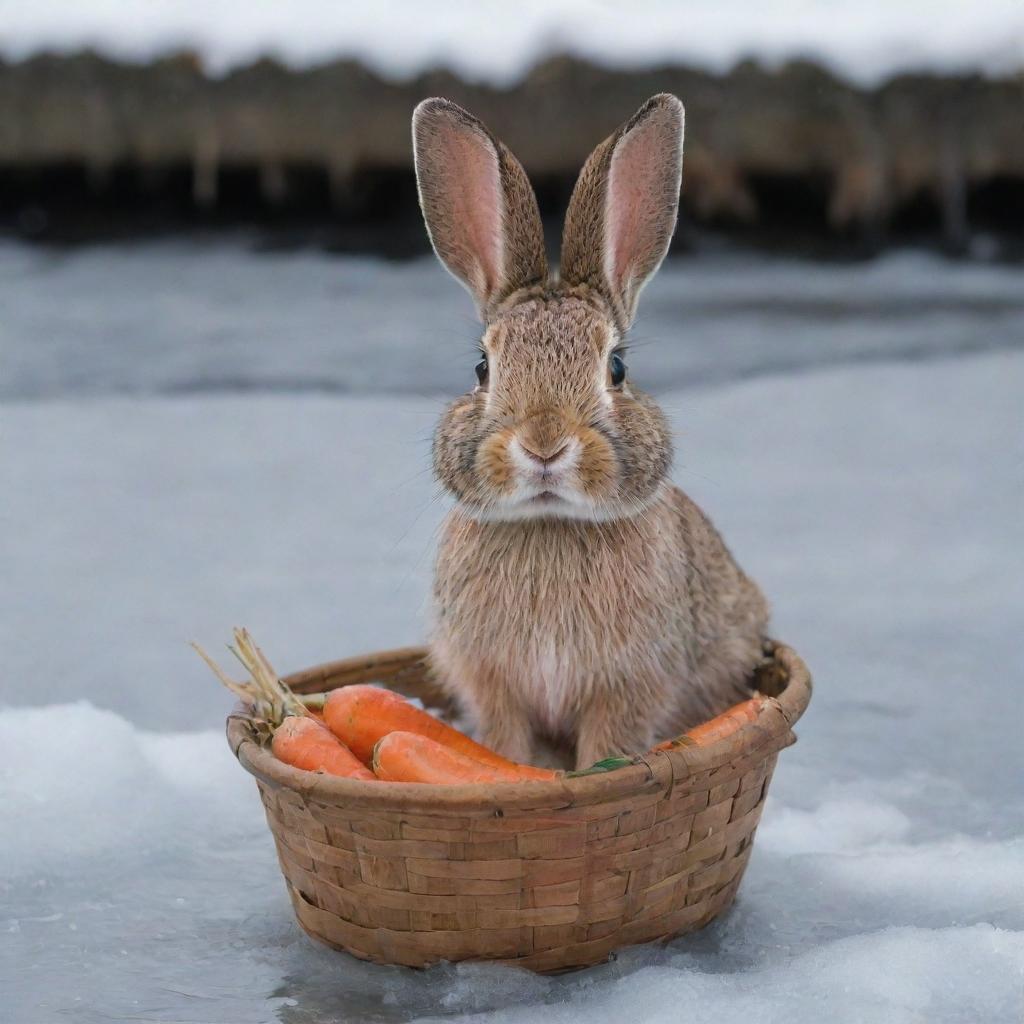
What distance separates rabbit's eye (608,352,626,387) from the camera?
246 centimetres

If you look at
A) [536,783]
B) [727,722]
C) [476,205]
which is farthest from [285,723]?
[476,205]

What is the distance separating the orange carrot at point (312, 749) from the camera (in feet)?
7.78

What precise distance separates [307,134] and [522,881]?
17.3 feet

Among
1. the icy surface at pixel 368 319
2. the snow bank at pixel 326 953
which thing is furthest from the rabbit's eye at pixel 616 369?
the icy surface at pixel 368 319

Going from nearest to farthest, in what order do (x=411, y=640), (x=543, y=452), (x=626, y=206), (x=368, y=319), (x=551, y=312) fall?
(x=543, y=452)
(x=551, y=312)
(x=626, y=206)
(x=411, y=640)
(x=368, y=319)

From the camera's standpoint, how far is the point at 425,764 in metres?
2.33

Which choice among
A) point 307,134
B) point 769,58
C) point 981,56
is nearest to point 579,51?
point 769,58

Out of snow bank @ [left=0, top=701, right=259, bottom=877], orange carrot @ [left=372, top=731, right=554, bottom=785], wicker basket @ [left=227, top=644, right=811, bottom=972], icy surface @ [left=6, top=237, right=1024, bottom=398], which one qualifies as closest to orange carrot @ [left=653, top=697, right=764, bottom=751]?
wicker basket @ [left=227, top=644, right=811, bottom=972]

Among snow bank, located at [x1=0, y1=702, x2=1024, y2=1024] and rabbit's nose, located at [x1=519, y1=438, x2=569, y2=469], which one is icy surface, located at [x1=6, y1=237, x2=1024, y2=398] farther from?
rabbit's nose, located at [x1=519, y1=438, x2=569, y2=469]

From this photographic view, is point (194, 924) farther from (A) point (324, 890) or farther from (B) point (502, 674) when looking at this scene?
(B) point (502, 674)

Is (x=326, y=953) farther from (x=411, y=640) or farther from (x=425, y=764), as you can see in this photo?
(x=411, y=640)

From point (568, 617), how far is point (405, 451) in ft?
7.97

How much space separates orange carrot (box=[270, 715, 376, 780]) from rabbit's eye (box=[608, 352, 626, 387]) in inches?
28.0

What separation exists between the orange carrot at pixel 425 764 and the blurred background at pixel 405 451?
29cm
